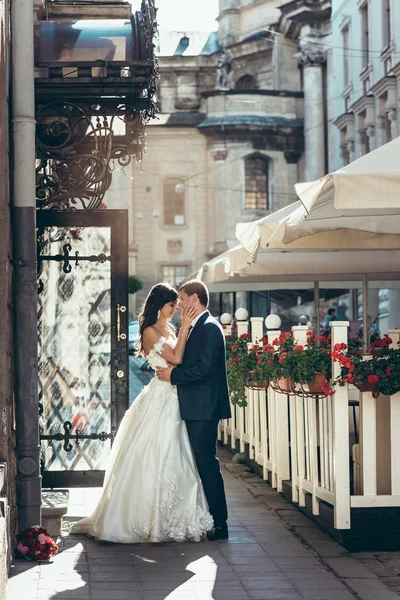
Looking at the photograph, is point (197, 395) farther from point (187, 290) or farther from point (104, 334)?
point (104, 334)

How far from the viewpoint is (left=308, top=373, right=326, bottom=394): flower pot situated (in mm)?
8680

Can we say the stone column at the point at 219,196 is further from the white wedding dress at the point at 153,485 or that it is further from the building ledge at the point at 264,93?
the white wedding dress at the point at 153,485

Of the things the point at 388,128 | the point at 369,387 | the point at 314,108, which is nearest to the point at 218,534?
the point at 369,387

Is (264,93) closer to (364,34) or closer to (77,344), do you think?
(364,34)

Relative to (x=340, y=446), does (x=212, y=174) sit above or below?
above

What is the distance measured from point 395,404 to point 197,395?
56.4 inches

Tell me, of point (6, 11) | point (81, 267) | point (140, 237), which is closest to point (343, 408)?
point (81, 267)

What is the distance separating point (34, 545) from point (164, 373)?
172cm

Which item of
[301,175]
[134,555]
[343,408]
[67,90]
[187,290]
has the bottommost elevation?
[134,555]

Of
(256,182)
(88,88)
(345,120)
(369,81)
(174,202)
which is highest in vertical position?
(369,81)

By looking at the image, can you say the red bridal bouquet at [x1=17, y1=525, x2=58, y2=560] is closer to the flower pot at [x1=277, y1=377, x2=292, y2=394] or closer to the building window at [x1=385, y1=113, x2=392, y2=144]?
the flower pot at [x1=277, y1=377, x2=292, y2=394]

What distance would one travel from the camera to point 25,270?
26.2 feet

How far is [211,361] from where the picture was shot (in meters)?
8.66

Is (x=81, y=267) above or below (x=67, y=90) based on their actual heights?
below
